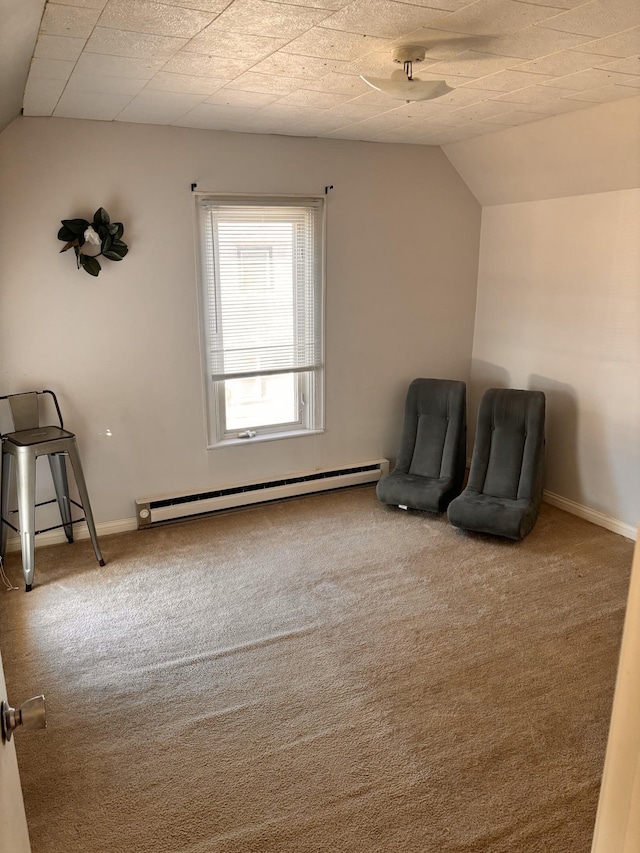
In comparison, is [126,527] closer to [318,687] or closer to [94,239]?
[94,239]

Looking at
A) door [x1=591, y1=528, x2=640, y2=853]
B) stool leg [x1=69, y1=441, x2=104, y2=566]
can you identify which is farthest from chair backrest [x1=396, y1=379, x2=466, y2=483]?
door [x1=591, y1=528, x2=640, y2=853]

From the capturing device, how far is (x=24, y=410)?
11.9 ft

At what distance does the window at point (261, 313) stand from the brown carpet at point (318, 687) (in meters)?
0.88

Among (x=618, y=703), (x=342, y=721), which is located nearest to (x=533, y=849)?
Result: (x=342, y=721)

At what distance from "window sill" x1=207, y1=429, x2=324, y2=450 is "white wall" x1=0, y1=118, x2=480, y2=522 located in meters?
0.05

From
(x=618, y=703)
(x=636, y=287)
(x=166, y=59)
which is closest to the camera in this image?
(x=618, y=703)

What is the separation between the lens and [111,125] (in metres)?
3.62

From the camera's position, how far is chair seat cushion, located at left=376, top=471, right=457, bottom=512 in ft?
14.1

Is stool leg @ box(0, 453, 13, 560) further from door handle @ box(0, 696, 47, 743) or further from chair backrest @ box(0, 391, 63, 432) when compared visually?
door handle @ box(0, 696, 47, 743)

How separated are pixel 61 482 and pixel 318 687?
2.00 m

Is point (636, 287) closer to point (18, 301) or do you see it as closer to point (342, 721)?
point (342, 721)

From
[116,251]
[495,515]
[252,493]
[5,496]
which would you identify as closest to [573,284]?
[495,515]

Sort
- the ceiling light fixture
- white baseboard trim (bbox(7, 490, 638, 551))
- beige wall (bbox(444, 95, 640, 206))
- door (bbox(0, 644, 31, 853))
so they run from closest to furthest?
door (bbox(0, 644, 31, 853)) → the ceiling light fixture → beige wall (bbox(444, 95, 640, 206)) → white baseboard trim (bbox(7, 490, 638, 551))

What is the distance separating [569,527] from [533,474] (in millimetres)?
453
